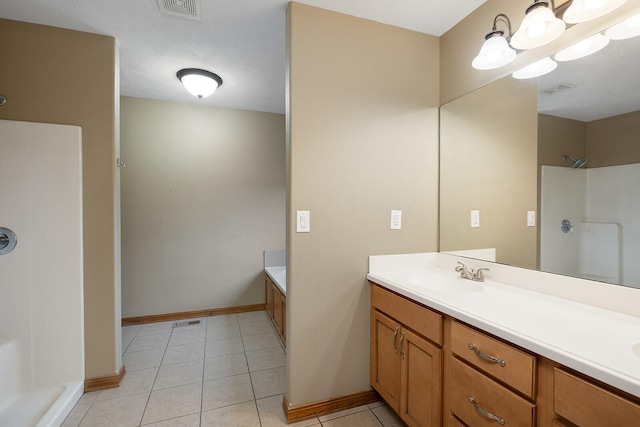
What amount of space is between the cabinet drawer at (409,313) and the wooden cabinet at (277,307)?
960 millimetres

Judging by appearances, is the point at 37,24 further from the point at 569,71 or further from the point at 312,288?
the point at 569,71

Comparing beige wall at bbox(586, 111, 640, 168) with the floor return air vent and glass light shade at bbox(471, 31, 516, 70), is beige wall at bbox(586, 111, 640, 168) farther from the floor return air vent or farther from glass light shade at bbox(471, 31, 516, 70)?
the floor return air vent

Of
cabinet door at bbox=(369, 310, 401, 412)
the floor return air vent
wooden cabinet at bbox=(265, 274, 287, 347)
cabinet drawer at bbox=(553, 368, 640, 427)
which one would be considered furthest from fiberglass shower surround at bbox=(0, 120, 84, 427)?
cabinet drawer at bbox=(553, 368, 640, 427)

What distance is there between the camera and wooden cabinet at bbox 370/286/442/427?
1.28 metres

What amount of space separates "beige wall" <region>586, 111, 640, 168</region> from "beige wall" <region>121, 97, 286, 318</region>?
2.94 metres

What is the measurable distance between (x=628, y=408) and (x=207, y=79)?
3003mm

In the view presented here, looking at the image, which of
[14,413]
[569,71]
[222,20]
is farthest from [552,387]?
[14,413]

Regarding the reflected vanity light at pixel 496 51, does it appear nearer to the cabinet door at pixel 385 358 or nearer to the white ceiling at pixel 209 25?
the white ceiling at pixel 209 25

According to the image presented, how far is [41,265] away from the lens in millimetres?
1817

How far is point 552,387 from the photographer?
83 cm

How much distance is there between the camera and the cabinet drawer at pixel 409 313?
1.27 m

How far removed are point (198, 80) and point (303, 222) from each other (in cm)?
174

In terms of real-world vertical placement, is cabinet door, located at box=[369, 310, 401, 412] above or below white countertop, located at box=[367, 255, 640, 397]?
below

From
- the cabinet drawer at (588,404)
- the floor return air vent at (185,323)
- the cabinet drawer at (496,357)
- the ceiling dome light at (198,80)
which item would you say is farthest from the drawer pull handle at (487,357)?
the floor return air vent at (185,323)
